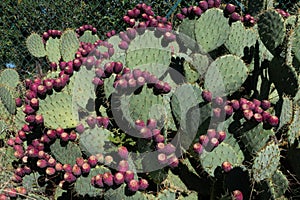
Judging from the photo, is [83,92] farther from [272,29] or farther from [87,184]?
[272,29]

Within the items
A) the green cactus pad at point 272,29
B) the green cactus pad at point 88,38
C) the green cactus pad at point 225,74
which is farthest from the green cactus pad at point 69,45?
the green cactus pad at point 272,29

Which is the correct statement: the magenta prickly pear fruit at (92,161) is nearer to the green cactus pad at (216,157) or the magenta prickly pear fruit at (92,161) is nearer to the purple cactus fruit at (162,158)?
the purple cactus fruit at (162,158)

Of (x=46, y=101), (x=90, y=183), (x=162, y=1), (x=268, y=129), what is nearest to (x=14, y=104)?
(x=46, y=101)

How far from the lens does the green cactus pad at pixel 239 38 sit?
2.36 meters

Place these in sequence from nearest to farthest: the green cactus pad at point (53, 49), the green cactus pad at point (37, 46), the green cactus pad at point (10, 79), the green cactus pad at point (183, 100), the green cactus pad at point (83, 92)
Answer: the green cactus pad at point (183, 100), the green cactus pad at point (83, 92), the green cactus pad at point (10, 79), the green cactus pad at point (53, 49), the green cactus pad at point (37, 46)

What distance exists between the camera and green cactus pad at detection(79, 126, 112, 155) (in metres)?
2.00

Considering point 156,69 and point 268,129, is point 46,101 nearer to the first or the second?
point 156,69

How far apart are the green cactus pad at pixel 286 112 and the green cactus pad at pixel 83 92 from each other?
3.00 feet

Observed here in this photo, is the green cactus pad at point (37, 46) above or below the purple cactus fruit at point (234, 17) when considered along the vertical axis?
below

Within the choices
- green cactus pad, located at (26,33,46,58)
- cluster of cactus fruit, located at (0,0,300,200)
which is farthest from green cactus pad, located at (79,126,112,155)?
green cactus pad, located at (26,33,46,58)

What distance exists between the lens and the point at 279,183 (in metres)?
1.61

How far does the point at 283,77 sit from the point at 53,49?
6.44 ft

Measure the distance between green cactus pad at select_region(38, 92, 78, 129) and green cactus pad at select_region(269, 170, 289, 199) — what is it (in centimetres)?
101

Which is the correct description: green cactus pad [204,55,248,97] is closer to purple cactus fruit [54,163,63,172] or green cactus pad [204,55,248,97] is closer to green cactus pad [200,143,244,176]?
green cactus pad [200,143,244,176]
